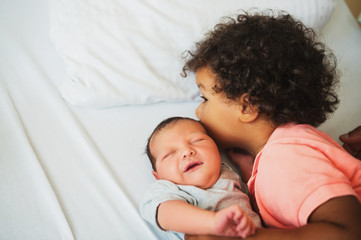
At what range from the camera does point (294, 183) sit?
0.63m

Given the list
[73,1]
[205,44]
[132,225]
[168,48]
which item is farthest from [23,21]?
[132,225]

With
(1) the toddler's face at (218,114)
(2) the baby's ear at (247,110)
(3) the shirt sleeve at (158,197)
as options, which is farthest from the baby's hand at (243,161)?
(3) the shirt sleeve at (158,197)

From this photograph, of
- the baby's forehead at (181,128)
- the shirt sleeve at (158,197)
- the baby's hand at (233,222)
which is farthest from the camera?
the baby's forehead at (181,128)

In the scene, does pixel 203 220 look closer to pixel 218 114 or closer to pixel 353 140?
pixel 218 114

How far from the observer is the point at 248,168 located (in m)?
0.96

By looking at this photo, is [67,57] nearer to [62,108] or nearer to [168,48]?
[62,108]

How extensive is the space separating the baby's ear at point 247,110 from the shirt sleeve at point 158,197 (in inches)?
11.8

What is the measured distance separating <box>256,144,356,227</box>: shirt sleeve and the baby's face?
14 cm

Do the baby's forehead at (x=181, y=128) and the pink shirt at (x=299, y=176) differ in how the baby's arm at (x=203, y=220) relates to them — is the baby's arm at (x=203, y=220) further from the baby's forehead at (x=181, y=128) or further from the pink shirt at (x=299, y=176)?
the baby's forehead at (x=181, y=128)

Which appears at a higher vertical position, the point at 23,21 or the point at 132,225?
the point at 23,21

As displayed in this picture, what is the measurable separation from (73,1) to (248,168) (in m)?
0.89

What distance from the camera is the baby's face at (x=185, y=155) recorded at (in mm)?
779

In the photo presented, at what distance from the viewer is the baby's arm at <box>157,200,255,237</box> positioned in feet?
1.84

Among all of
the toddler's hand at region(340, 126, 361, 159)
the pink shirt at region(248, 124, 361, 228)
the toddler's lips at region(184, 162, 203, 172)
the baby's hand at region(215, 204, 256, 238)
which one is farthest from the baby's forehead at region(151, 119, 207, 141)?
the toddler's hand at region(340, 126, 361, 159)
